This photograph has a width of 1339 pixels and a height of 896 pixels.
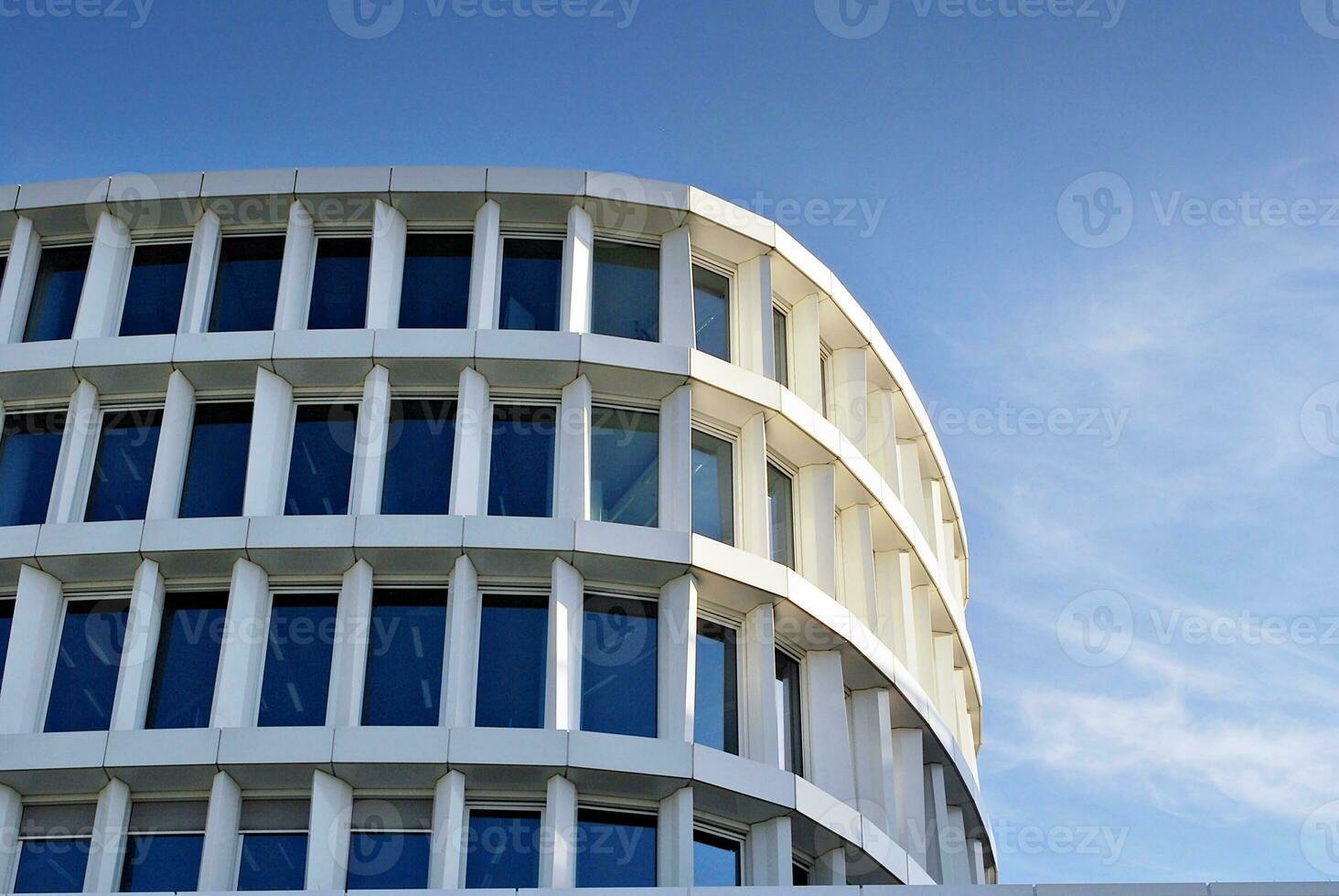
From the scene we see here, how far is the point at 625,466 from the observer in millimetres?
24750

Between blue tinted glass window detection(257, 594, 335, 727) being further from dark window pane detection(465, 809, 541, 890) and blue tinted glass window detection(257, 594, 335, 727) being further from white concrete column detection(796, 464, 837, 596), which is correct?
white concrete column detection(796, 464, 837, 596)

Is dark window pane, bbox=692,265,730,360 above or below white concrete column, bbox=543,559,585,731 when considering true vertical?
above

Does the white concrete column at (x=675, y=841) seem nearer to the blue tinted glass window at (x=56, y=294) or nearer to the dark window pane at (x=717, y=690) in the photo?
the dark window pane at (x=717, y=690)

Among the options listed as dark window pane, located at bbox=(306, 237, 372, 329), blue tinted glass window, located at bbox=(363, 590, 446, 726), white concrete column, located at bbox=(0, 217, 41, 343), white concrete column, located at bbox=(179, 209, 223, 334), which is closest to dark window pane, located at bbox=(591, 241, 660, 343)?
dark window pane, located at bbox=(306, 237, 372, 329)

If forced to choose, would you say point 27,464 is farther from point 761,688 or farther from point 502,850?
point 761,688

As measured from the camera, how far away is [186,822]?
864 inches

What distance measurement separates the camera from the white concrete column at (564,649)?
22094mm

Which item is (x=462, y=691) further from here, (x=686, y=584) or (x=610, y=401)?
(x=610, y=401)

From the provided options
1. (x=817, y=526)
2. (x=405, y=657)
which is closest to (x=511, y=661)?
(x=405, y=657)

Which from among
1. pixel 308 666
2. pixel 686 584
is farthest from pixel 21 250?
pixel 686 584

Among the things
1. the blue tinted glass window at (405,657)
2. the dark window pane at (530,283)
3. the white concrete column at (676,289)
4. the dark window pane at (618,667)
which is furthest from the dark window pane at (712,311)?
the blue tinted glass window at (405,657)

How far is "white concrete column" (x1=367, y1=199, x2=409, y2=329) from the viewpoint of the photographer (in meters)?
25.0

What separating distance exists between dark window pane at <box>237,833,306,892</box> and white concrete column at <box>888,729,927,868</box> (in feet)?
30.8

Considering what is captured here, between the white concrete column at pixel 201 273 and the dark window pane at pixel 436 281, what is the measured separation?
310cm
